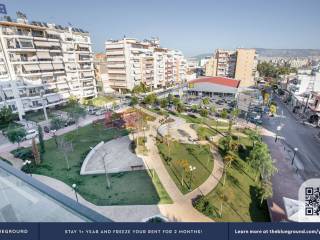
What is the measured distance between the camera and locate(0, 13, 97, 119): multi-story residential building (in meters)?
34.5

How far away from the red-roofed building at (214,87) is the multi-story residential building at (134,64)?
50.6 ft

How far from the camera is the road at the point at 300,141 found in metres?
21.6

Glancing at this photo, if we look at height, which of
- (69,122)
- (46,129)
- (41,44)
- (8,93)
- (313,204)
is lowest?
(46,129)

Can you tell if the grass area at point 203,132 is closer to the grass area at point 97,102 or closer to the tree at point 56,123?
the tree at point 56,123

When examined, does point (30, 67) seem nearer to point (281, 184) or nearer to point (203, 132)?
point (203, 132)

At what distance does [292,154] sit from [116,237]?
88.4ft

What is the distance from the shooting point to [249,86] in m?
75.2

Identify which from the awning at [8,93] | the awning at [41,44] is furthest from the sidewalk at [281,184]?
the awning at [41,44]

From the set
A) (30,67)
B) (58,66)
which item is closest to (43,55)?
(58,66)

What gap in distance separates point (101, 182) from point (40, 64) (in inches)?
1272

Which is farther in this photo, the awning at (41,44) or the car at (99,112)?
the car at (99,112)

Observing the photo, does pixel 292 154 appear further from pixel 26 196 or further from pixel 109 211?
pixel 26 196

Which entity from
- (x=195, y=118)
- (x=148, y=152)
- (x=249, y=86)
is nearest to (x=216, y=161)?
(x=148, y=152)

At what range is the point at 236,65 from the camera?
244ft
